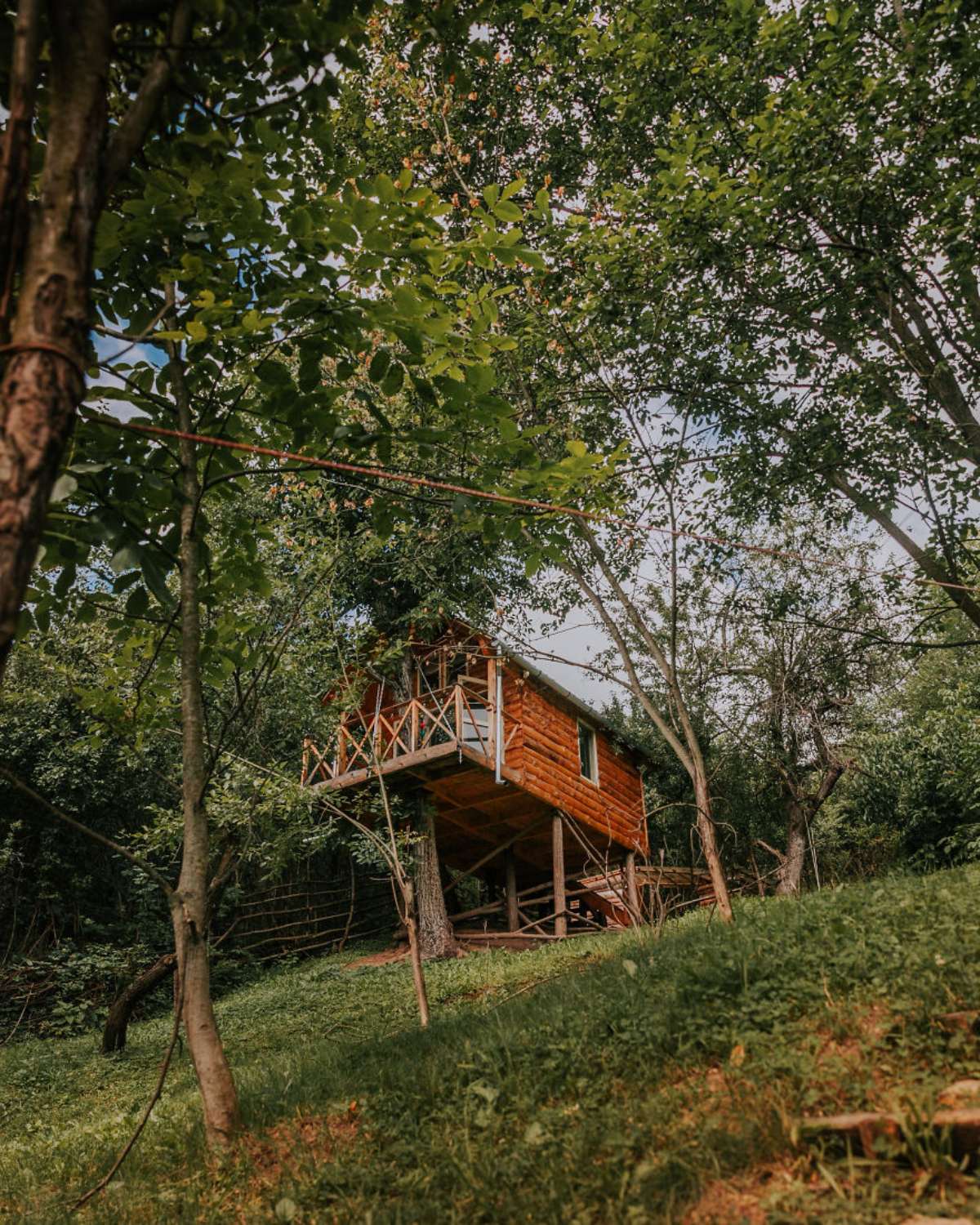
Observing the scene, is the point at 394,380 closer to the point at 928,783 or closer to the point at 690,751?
the point at 690,751

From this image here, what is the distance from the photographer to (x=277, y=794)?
11664mm

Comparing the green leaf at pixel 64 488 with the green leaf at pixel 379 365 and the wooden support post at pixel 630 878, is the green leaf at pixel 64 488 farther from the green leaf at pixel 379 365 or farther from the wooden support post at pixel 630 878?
the wooden support post at pixel 630 878

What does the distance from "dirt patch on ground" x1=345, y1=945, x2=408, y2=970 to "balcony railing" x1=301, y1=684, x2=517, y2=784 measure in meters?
3.59

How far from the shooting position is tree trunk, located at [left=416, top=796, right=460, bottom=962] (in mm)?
15883

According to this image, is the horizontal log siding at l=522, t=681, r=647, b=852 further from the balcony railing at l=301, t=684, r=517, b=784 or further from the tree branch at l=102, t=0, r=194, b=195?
the tree branch at l=102, t=0, r=194, b=195

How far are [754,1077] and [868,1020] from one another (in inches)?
26.0

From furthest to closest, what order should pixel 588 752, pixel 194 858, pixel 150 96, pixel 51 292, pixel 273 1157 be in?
pixel 588 752 → pixel 194 858 → pixel 273 1157 → pixel 150 96 → pixel 51 292

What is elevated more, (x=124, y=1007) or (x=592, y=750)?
(x=592, y=750)

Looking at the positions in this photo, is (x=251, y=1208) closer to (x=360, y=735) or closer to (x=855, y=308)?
(x=855, y=308)

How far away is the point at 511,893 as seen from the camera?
1830cm

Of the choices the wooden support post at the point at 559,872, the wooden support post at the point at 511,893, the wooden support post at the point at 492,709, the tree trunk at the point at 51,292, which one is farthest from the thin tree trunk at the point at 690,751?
the wooden support post at the point at 511,893

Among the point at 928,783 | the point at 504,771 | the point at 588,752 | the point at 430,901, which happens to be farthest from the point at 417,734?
the point at 928,783

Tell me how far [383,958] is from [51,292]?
53.9 ft

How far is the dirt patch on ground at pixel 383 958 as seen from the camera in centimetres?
1563
